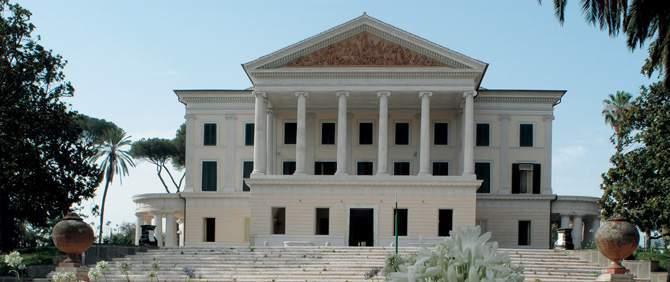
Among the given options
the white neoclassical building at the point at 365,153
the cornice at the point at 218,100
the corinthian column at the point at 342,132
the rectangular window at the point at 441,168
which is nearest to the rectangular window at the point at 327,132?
the white neoclassical building at the point at 365,153

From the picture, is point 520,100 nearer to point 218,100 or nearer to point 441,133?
point 441,133

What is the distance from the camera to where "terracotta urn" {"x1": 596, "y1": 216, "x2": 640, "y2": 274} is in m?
25.2

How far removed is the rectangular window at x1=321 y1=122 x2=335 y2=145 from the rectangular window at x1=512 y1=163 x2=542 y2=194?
10.9m

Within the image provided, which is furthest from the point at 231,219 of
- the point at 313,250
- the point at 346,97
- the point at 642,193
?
the point at 642,193

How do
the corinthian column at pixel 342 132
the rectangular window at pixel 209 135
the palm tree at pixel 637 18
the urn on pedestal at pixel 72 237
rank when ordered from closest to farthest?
the palm tree at pixel 637 18 → the urn on pedestal at pixel 72 237 → the corinthian column at pixel 342 132 → the rectangular window at pixel 209 135

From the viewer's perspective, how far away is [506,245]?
51000mm

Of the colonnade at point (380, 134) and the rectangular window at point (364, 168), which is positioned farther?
the rectangular window at point (364, 168)

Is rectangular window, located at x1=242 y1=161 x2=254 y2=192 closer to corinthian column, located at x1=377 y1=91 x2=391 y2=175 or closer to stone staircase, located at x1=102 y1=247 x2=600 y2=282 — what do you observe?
corinthian column, located at x1=377 y1=91 x2=391 y2=175

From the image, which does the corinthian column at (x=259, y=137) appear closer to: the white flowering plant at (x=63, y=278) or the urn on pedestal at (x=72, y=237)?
the urn on pedestal at (x=72, y=237)

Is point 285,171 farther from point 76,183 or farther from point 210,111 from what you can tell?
point 76,183

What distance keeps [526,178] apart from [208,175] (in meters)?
19.0

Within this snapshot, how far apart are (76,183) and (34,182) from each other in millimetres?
1971

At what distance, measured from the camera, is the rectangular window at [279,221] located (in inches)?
1884

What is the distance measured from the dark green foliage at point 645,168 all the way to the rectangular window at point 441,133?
1376 centimetres
